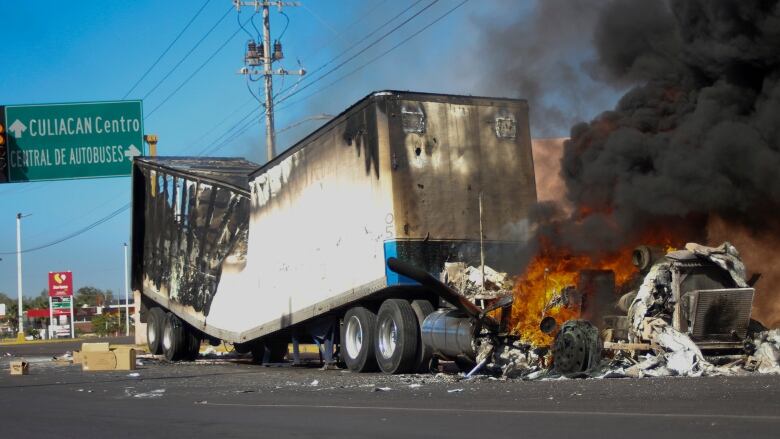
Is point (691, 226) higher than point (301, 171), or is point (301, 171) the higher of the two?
point (301, 171)

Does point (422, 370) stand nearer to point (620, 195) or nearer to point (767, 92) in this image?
point (620, 195)

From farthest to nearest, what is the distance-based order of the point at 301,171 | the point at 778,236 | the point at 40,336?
the point at 40,336
the point at 301,171
the point at 778,236

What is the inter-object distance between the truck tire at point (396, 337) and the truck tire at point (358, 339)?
0.72 feet

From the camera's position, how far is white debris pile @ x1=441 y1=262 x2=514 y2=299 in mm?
15883

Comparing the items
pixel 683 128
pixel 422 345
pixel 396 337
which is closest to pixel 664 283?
pixel 683 128

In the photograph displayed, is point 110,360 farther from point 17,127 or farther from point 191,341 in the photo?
point 17,127

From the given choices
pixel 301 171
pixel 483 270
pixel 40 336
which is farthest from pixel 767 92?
pixel 40 336

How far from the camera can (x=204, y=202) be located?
23500 mm

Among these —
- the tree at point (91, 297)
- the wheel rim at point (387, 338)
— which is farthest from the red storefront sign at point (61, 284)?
the wheel rim at point (387, 338)

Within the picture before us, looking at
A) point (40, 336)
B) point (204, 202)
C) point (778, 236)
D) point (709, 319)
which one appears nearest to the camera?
point (709, 319)

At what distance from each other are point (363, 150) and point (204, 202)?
26.2ft

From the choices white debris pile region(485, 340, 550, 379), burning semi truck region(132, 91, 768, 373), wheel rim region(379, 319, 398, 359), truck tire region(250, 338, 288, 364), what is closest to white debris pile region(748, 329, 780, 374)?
burning semi truck region(132, 91, 768, 373)

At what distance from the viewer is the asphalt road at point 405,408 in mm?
8773

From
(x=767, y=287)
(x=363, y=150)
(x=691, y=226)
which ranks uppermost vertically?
(x=363, y=150)
